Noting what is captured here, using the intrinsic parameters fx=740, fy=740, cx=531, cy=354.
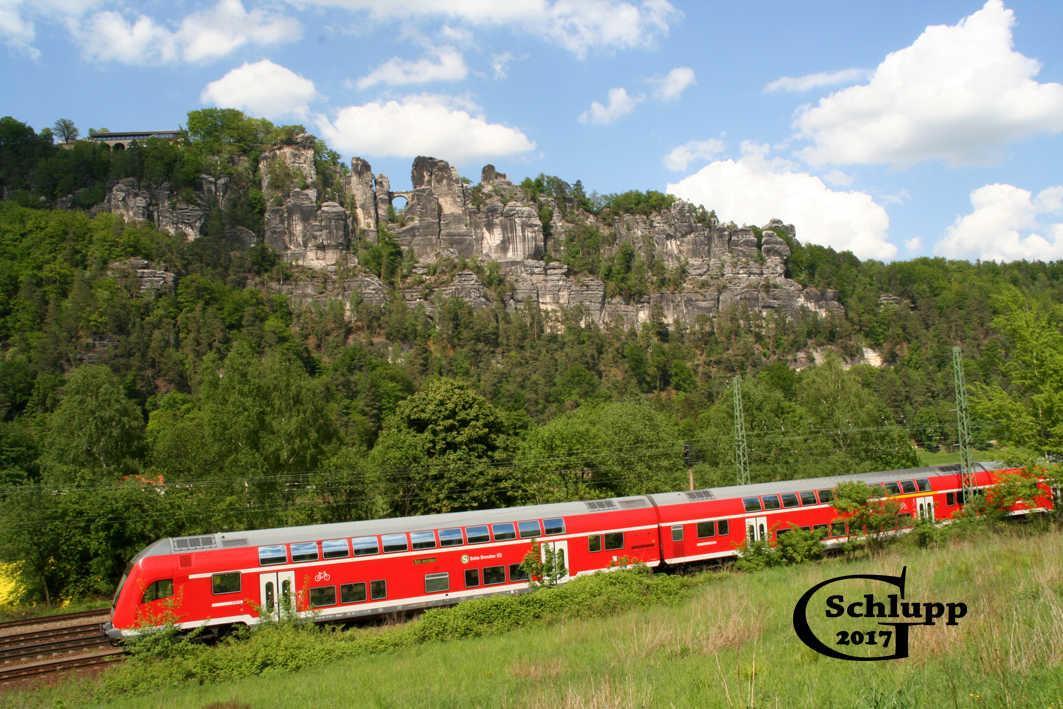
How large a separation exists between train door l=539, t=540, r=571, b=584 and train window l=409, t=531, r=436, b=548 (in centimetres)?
348

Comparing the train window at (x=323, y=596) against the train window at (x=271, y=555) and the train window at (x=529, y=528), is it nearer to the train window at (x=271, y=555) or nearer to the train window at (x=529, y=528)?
the train window at (x=271, y=555)

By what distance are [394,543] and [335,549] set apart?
66.6 inches

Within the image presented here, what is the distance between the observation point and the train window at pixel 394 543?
851 inches

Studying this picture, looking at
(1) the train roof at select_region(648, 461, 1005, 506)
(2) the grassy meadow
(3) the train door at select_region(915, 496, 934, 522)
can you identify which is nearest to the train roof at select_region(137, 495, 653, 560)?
(1) the train roof at select_region(648, 461, 1005, 506)

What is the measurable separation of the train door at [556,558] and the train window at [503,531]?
3.35 feet

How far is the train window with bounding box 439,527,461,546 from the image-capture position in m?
22.3

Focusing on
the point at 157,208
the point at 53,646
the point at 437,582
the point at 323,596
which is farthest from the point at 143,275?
the point at 437,582

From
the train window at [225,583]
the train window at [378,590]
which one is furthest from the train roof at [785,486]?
the train window at [225,583]

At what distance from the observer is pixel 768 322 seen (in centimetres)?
12475

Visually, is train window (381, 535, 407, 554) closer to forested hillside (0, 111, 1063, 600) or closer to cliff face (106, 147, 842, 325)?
forested hillside (0, 111, 1063, 600)

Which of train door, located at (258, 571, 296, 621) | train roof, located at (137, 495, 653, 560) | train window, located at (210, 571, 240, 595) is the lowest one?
train door, located at (258, 571, 296, 621)

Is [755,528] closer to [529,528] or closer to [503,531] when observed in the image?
[529,528]

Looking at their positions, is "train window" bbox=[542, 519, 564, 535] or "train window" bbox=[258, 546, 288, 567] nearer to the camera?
"train window" bbox=[258, 546, 288, 567]

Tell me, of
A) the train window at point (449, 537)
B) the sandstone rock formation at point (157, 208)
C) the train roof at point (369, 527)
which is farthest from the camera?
the sandstone rock formation at point (157, 208)
